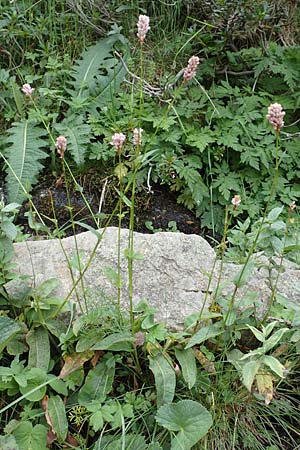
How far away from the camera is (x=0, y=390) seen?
1.97 meters

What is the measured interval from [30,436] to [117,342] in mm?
405

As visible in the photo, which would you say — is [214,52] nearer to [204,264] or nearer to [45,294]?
[204,264]

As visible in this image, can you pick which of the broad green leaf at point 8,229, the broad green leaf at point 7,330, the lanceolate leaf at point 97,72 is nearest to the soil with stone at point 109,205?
the lanceolate leaf at point 97,72

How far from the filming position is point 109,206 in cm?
341

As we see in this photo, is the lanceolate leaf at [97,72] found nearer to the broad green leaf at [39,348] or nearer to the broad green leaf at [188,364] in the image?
the broad green leaf at [39,348]

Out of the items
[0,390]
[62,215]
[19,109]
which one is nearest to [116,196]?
[62,215]

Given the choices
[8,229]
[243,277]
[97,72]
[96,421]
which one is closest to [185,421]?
[96,421]

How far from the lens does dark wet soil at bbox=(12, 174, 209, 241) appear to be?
11.0 feet

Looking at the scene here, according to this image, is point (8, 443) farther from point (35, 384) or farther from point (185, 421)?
point (185, 421)

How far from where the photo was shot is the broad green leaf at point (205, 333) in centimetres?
196

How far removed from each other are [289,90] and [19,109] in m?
1.73

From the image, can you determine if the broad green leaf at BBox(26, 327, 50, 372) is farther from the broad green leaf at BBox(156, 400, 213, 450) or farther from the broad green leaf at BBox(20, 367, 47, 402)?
the broad green leaf at BBox(156, 400, 213, 450)

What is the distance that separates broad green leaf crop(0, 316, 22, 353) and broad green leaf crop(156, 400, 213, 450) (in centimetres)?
54

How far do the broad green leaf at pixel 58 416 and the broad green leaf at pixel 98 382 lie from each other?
7cm
